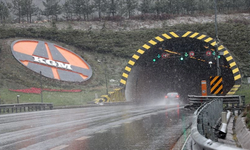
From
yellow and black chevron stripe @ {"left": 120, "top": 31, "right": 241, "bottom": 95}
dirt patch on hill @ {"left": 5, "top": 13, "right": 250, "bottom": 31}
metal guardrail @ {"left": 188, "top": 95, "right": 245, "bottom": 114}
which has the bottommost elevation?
metal guardrail @ {"left": 188, "top": 95, "right": 245, "bottom": 114}

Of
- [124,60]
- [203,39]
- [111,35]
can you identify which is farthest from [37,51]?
[203,39]

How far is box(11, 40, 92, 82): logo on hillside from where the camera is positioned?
180ft

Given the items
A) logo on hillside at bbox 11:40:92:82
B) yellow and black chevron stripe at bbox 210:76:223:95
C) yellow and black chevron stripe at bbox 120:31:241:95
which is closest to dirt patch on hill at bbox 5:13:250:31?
logo on hillside at bbox 11:40:92:82

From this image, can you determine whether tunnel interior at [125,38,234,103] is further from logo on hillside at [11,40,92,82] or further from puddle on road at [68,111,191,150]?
puddle on road at [68,111,191,150]

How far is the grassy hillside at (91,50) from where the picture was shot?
48.3 metres

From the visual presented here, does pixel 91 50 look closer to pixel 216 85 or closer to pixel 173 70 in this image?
pixel 173 70

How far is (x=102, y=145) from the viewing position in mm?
9125

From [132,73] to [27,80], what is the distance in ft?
65.1

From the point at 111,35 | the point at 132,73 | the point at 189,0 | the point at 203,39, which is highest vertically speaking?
the point at 189,0

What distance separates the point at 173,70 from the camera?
50469 mm

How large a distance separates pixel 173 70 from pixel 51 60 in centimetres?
1906

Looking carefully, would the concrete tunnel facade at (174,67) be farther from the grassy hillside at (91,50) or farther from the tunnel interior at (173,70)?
the grassy hillside at (91,50)

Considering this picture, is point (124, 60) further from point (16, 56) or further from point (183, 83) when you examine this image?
point (16, 56)

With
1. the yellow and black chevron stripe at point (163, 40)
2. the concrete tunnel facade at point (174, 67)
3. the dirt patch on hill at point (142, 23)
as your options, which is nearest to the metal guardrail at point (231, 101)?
the concrete tunnel facade at point (174, 67)
